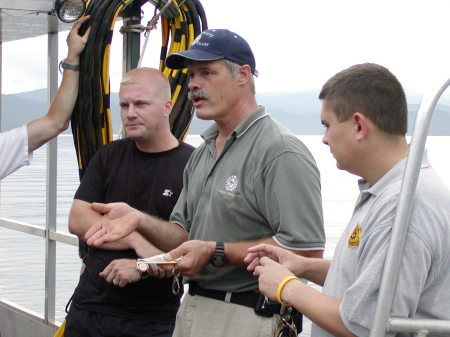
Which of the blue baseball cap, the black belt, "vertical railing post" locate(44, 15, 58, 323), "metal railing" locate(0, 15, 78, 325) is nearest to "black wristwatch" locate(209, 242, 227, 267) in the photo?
the black belt

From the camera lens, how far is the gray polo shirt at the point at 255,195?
2.43 metres

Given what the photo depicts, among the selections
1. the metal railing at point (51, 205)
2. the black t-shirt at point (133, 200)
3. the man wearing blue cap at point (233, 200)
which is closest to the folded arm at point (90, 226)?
the black t-shirt at point (133, 200)

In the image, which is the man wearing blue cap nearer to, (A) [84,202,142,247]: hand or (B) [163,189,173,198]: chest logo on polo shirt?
(A) [84,202,142,247]: hand

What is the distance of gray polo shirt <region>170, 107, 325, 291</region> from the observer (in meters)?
2.43

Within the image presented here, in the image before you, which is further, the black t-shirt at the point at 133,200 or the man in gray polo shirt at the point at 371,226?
the black t-shirt at the point at 133,200

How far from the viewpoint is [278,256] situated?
219cm

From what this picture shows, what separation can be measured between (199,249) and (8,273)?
6437 mm

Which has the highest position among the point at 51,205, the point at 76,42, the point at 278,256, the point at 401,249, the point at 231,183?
the point at 76,42

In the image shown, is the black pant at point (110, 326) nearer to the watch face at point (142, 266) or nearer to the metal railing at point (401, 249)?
the watch face at point (142, 266)

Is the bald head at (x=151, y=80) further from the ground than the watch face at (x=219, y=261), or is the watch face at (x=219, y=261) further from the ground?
the bald head at (x=151, y=80)

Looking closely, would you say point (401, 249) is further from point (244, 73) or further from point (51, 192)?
point (51, 192)

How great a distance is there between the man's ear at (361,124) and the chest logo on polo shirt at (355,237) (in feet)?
0.69

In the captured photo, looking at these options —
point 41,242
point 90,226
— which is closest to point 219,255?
point 90,226

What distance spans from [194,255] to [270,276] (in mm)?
580
